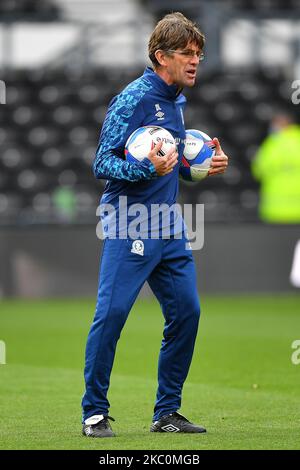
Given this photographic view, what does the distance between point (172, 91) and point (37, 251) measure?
10086 mm

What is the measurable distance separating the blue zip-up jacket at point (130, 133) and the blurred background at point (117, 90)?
10.9 m

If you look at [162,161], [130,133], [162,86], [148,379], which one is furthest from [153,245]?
[148,379]

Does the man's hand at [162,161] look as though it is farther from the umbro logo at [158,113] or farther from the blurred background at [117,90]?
the blurred background at [117,90]

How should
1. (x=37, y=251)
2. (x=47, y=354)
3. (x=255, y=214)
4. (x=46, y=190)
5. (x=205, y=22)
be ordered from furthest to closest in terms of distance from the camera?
(x=205, y=22)
(x=46, y=190)
(x=255, y=214)
(x=37, y=251)
(x=47, y=354)

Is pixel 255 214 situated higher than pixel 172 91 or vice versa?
pixel 172 91

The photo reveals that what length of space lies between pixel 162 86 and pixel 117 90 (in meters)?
14.9

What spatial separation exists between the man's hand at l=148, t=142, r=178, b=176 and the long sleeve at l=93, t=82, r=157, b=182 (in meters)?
0.05

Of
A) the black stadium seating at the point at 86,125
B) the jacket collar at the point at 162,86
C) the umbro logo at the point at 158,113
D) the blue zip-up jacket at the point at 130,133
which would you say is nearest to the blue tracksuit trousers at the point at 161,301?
the blue zip-up jacket at the point at 130,133

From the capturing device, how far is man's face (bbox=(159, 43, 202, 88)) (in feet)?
21.5

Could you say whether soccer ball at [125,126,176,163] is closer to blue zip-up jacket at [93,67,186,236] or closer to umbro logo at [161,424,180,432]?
blue zip-up jacket at [93,67,186,236]

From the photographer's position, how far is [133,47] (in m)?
20.6

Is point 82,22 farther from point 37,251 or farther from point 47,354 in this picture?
point 47,354

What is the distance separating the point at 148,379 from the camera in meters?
9.27

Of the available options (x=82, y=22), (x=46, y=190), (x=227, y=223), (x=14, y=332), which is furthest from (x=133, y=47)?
(x=14, y=332)
